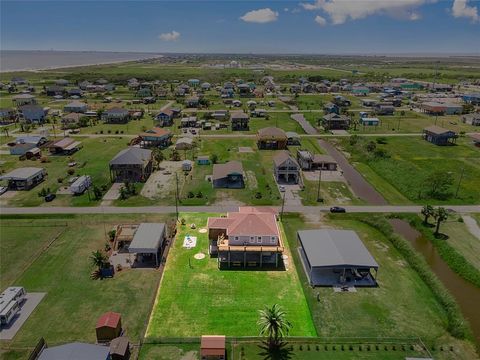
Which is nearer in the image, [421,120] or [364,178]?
[364,178]

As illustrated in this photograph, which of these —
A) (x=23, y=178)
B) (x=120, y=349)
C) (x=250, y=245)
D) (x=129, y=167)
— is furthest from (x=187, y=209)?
(x=23, y=178)

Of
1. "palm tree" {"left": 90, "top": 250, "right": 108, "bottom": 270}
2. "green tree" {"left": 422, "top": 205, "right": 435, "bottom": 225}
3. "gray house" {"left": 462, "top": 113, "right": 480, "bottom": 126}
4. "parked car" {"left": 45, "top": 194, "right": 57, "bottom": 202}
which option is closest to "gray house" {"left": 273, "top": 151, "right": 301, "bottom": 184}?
"green tree" {"left": 422, "top": 205, "right": 435, "bottom": 225}

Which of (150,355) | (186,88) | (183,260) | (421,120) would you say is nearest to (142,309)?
(150,355)

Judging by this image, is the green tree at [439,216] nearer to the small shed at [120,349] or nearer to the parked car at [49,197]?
the small shed at [120,349]

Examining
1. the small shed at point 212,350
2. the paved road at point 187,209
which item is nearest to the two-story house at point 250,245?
the paved road at point 187,209

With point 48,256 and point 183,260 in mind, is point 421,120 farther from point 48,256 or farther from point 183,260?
point 48,256

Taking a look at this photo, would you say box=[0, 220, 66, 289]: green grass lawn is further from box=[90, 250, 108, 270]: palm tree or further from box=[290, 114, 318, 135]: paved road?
box=[290, 114, 318, 135]: paved road
